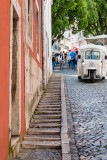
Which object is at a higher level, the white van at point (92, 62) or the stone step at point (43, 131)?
the white van at point (92, 62)

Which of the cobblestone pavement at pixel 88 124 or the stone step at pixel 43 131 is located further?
the stone step at pixel 43 131

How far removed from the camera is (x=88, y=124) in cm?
745

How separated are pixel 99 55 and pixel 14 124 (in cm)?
1226

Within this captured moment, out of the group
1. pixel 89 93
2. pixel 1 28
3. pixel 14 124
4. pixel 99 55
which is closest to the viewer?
pixel 1 28

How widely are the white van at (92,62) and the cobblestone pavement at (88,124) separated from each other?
4.45m

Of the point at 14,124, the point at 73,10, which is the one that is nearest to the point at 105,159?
the point at 14,124

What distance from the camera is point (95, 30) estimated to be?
41844mm

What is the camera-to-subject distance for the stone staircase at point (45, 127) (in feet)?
19.6

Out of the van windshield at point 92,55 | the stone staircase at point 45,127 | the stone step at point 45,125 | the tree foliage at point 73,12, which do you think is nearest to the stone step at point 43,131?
the stone staircase at point 45,127

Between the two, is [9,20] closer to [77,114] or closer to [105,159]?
[105,159]

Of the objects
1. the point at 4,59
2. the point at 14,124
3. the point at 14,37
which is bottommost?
the point at 14,124

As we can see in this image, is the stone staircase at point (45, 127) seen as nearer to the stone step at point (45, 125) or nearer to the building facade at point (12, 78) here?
the stone step at point (45, 125)

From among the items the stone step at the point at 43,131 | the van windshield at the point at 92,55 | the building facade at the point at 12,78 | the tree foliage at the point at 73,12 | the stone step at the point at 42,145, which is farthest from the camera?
the tree foliage at the point at 73,12

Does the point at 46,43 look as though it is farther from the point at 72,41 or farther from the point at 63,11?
the point at 72,41
